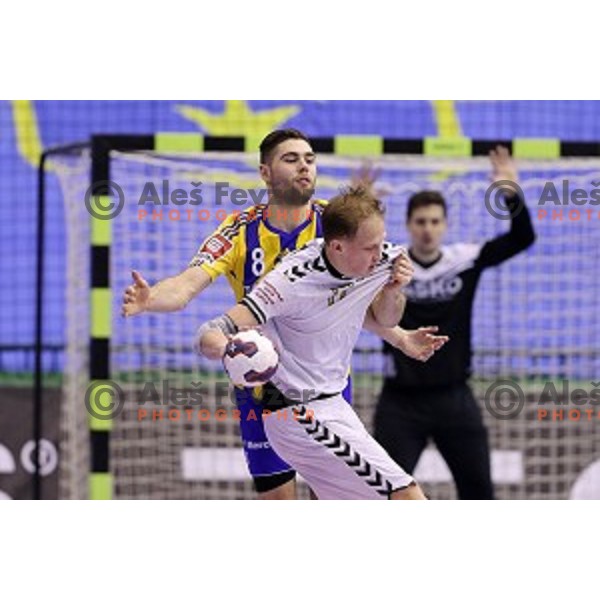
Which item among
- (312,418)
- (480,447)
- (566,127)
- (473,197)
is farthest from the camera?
(566,127)

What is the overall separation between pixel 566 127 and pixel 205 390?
3.41 m

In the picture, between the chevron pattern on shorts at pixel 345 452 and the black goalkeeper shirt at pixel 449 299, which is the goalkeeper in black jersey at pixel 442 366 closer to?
the black goalkeeper shirt at pixel 449 299

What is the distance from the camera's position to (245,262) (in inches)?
277

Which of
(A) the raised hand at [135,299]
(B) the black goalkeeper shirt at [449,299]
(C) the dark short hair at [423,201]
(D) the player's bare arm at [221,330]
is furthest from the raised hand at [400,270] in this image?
(C) the dark short hair at [423,201]

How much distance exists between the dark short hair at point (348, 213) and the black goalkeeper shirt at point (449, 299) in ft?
7.10

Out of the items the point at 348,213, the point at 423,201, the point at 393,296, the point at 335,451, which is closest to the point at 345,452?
the point at 335,451

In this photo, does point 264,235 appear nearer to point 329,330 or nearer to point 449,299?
point 329,330

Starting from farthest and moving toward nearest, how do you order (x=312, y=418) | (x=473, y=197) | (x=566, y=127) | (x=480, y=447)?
1. (x=566, y=127)
2. (x=473, y=197)
3. (x=480, y=447)
4. (x=312, y=418)

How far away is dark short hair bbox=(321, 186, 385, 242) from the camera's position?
6.52m

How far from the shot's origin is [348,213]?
652cm

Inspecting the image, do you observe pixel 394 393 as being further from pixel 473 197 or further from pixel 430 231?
pixel 473 197

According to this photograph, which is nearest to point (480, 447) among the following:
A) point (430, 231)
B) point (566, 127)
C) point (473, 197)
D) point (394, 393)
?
point (394, 393)

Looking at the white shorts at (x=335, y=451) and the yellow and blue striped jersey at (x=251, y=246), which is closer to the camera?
the white shorts at (x=335, y=451)

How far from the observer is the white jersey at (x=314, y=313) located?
6.61 metres
